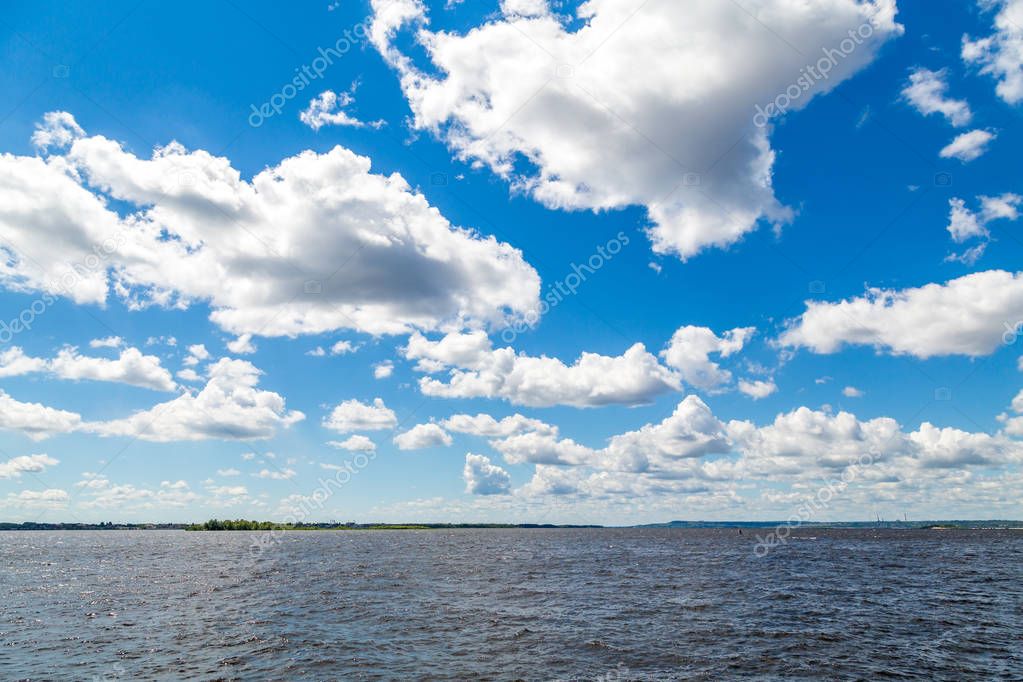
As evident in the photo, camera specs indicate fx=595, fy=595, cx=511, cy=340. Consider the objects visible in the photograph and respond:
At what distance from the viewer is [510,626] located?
43.4 metres

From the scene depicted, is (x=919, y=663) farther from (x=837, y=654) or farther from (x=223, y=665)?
(x=223, y=665)

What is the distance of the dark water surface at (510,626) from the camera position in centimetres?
3247

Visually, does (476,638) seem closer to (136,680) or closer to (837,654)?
(136,680)

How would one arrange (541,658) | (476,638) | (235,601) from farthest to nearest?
(235,601) < (476,638) < (541,658)

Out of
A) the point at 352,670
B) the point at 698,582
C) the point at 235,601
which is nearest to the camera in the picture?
the point at 352,670

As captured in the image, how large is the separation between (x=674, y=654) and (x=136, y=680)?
95.3ft

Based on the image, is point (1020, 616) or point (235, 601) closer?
point (1020, 616)

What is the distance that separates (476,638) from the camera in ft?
130

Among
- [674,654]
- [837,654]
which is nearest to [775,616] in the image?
[837,654]

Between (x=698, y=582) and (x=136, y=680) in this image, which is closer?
(x=136, y=680)

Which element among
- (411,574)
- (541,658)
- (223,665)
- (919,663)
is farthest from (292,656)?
(411,574)

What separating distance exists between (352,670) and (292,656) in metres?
5.36

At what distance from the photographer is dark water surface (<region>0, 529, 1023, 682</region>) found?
32.5m

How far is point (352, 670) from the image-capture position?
3197cm
